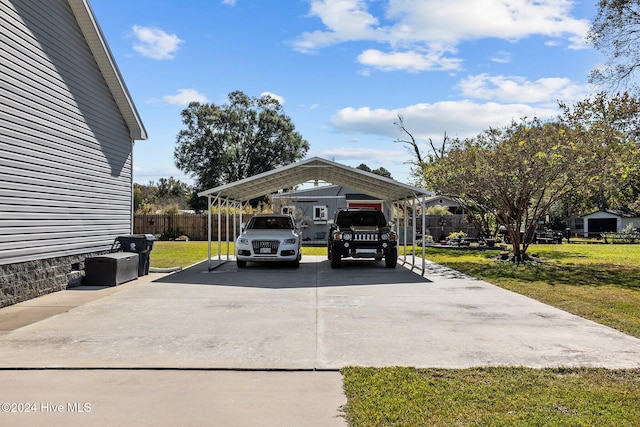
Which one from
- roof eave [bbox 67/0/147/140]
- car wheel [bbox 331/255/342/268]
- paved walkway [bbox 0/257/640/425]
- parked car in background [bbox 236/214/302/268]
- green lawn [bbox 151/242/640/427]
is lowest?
green lawn [bbox 151/242/640/427]

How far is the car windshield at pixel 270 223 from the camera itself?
16266mm

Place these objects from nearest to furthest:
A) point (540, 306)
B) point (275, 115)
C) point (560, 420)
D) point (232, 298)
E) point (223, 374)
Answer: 1. point (560, 420)
2. point (223, 374)
3. point (540, 306)
4. point (232, 298)
5. point (275, 115)

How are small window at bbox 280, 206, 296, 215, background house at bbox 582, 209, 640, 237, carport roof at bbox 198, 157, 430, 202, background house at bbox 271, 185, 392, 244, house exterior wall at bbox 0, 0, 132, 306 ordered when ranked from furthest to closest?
1. background house at bbox 582, 209, 640, 237
2. background house at bbox 271, 185, 392, 244
3. small window at bbox 280, 206, 296, 215
4. carport roof at bbox 198, 157, 430, 202
5. house exterior wall at bbox 0, 0, 132, 306

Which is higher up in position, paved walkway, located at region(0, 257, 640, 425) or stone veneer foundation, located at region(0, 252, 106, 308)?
stone veneer foundation, located at region(0, 252, 106, 308)

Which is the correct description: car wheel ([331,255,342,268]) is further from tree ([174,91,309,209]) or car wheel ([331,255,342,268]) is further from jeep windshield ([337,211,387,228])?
tree ([174,91,309,209])

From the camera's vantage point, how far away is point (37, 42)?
10031mm

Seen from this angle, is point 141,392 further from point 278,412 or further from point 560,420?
point 560,420

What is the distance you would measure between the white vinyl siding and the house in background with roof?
0.06 feet

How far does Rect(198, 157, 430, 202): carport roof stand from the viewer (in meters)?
14.4

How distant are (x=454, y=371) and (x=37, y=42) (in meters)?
9.32

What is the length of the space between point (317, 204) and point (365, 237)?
670 inches

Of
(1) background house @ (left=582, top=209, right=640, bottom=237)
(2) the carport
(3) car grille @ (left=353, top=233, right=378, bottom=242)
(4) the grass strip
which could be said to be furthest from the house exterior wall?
(1) background house @ (left=582, top=209, right=640, bottom=237)

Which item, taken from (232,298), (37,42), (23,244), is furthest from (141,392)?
(37,42)

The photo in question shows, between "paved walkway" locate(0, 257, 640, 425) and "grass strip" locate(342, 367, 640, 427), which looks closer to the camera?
"grass strip" locate(342, 367, 640, 427)
